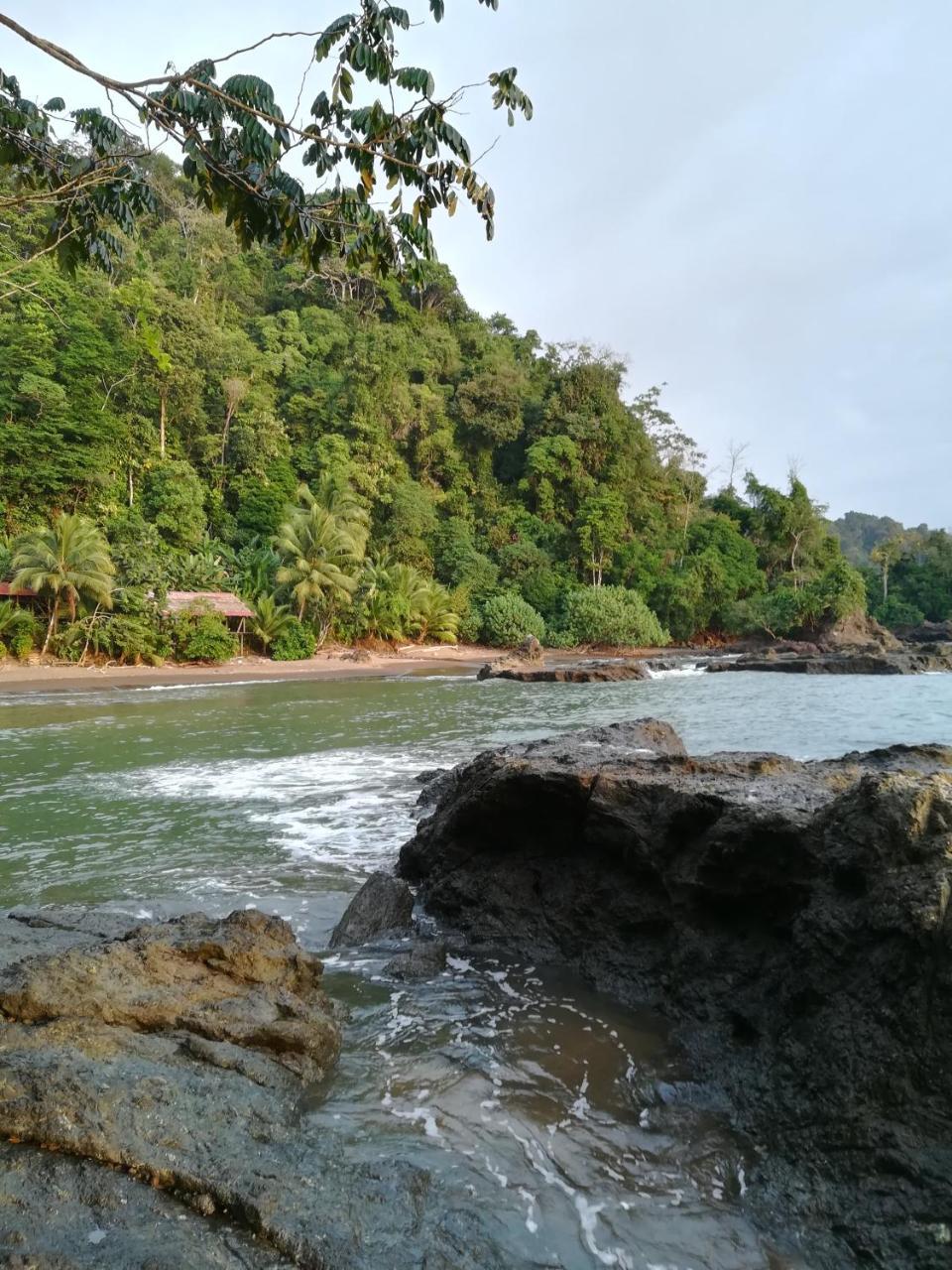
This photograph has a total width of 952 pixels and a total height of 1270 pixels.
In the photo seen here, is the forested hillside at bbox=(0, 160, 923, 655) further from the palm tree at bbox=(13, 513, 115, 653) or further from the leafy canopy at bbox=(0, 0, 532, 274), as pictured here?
the leafy canopy at bbox=(0, 0, 532, 274)

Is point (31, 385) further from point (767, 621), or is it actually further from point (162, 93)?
point (767, 621)

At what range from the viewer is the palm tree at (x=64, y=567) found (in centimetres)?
2414

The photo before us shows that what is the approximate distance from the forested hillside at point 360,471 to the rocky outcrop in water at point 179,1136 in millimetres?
24421

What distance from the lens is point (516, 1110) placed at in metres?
3.24

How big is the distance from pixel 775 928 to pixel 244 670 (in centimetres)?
2642

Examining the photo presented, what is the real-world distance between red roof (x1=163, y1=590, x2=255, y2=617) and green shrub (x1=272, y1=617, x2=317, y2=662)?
1.63 metres

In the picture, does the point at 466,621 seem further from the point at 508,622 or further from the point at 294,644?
the point at 294,644

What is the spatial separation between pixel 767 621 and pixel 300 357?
3085 centimetres

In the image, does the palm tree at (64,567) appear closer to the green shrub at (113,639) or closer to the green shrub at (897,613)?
the green shrub at (113,639)

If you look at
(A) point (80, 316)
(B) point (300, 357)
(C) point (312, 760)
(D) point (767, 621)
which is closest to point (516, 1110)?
(C) point (312, 760)

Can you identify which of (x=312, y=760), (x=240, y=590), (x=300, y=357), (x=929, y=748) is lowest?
(x=312, y=760)

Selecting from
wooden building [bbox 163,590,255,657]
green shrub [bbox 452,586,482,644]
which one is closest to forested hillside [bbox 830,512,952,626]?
green shrub [bbox 452,586,482,644]

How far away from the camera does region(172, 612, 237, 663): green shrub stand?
27734 mm

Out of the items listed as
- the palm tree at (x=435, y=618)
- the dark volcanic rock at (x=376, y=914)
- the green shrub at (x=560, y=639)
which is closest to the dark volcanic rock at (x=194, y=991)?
the dark volcanic rock at (x=376, y=914)
